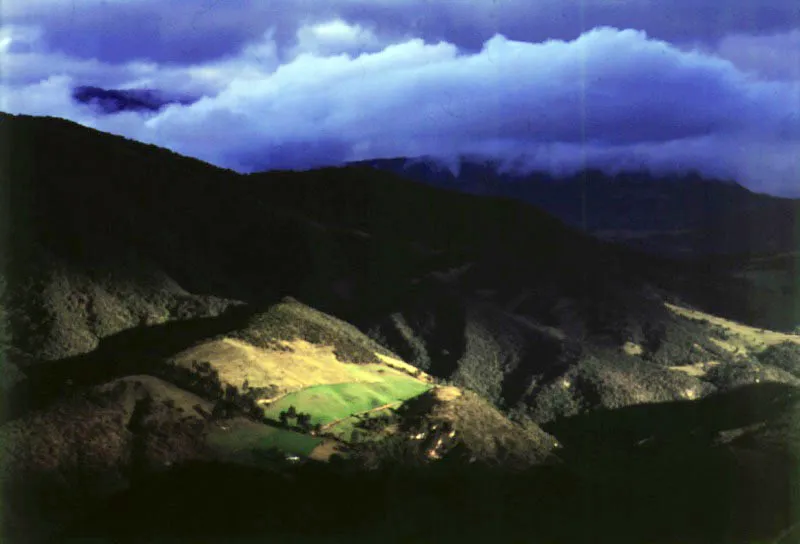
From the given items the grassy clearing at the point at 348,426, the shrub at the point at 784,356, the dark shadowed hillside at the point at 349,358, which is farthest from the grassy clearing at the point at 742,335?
the grassy clearing at the point at 348,426

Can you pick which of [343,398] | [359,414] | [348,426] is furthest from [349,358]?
[348,426]

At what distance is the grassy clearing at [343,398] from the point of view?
2576 inches

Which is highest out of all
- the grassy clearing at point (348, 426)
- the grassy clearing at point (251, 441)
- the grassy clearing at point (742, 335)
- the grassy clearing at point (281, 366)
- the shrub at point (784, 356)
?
the grassy clearing at point (281, 366)

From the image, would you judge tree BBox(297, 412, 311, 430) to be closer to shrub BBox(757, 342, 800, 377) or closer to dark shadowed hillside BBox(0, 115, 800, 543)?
dark shadowed hillside BBox(0, 115, 800, 543)

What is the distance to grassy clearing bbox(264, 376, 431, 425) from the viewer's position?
65.4 m

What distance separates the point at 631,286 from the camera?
14088cm

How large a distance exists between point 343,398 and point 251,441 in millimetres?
13077

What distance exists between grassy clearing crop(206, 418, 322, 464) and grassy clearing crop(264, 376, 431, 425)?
2641mm

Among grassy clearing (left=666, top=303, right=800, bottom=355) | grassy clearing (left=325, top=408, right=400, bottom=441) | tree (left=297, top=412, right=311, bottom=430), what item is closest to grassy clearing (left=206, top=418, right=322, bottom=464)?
tree (left=297, top=412, right=311, bottom=430)

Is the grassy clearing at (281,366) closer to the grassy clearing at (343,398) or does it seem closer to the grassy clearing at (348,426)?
the grassy clearing at (343,398)

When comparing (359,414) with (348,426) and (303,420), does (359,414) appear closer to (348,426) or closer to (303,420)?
(348,426)

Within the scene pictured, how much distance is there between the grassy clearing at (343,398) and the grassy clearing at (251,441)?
2.64m

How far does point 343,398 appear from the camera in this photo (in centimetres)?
7006

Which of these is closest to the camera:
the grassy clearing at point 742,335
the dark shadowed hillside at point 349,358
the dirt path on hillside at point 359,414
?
the dark shadowed hillside at point 349,358
